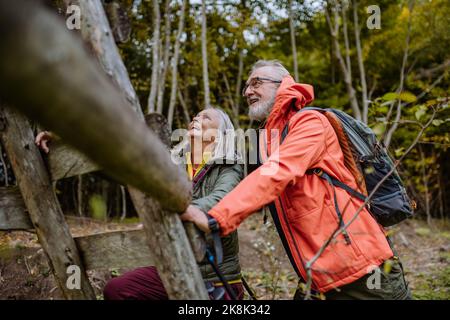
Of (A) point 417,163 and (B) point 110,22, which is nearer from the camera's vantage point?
(B) point 110,22

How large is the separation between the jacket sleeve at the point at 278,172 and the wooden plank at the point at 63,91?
78 centimetres

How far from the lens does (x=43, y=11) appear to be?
0.75 m

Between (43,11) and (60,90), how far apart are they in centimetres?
17

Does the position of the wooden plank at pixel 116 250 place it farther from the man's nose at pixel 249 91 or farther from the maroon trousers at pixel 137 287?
→ the man's nose at pixel 249 91

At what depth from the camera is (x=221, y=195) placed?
2152 mm

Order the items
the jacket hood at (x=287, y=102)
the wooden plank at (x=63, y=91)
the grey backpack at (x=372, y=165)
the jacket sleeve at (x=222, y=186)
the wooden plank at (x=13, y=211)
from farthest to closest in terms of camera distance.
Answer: the jacket hood at (x=287, y=102), the grey backpack at (x=372, y=165), the jacket sleeve at (x=222, y=186), the wooden plank at (x=13, y=211), the wooden plank at (x=63, y=91)

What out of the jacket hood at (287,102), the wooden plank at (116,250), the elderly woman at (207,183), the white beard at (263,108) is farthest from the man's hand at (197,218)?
the white beard at (263,108)

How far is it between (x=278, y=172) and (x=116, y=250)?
3.18ft

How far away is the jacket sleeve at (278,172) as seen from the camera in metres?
1.78

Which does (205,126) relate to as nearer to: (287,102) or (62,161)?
(287,102)

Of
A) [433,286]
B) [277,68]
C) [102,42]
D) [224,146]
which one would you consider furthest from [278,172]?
[433,286]
